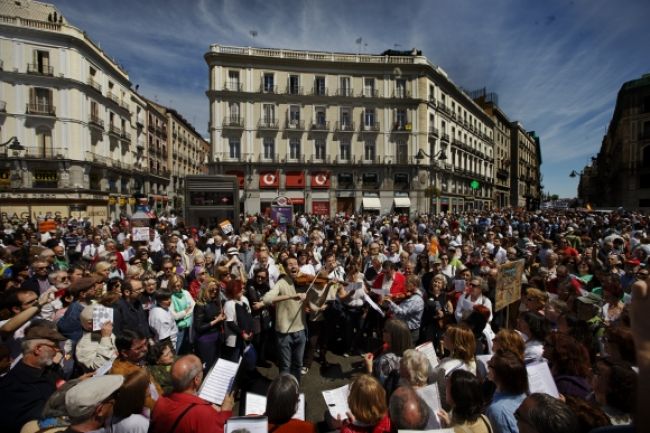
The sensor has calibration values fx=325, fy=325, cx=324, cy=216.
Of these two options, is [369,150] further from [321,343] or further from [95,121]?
[321,343]

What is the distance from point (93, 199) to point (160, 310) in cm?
3379

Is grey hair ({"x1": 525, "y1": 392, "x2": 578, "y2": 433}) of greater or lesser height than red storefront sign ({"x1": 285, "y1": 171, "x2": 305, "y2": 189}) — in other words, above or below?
below

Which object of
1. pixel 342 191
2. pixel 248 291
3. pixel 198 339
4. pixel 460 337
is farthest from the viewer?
pixel 342 191

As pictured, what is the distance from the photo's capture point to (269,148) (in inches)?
1358

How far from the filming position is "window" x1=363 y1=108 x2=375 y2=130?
36.5 metres

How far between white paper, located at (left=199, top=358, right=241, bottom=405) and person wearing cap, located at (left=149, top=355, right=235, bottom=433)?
20cm

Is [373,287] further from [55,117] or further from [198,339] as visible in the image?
[55,117]

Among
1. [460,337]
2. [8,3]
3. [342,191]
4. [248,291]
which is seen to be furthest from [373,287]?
[8,3]

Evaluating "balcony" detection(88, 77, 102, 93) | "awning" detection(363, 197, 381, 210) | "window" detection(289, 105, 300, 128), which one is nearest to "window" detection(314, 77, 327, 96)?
"window" detection(289, 105, 300, 128)

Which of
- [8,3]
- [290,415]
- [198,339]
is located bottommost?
[198,339]

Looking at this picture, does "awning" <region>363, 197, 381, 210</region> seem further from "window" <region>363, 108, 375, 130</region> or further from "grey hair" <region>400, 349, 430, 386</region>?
"grey hair" <region>400, 349, 430, 386</region>

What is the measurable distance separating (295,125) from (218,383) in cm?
3401

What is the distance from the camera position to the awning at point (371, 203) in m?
35.9

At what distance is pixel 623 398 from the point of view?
2.12m
